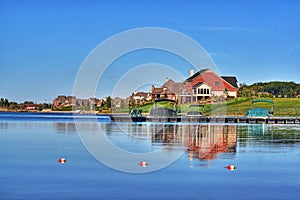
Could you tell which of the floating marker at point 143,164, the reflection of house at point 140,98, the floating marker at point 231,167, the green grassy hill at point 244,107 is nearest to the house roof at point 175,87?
the green grassy hill at point 244,107

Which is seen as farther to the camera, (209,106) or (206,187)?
(209,106)

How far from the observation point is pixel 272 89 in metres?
146

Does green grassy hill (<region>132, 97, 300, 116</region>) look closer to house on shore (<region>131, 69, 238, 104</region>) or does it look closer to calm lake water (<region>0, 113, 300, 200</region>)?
house on shore (<region>131, 69, 238, 104</region>)

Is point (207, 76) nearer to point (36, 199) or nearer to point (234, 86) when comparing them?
point (234, 86)

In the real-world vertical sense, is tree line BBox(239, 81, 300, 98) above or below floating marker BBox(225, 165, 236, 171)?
above

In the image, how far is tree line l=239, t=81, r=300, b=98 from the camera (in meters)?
118

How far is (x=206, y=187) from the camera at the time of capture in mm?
17125

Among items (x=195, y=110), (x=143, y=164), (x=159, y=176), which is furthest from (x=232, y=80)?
(x=159, y=176)

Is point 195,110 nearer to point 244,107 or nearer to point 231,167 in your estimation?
point 244,107

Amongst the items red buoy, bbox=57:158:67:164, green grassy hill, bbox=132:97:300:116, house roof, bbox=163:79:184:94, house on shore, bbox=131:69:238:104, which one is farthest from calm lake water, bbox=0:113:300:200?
house roof, bbox=163:79:184:94

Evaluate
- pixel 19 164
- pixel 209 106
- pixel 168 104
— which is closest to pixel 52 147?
pixel 19 164

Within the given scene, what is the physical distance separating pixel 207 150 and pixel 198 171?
25.4 feet

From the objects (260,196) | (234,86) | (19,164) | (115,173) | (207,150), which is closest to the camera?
(260,196)

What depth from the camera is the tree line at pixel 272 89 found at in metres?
118
